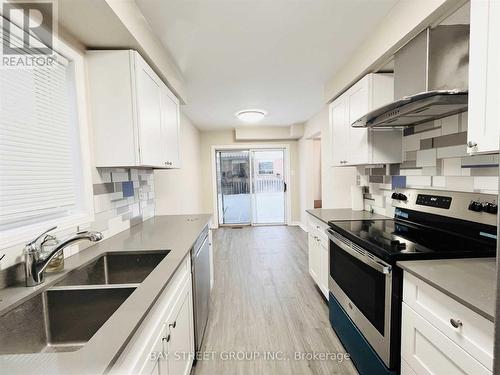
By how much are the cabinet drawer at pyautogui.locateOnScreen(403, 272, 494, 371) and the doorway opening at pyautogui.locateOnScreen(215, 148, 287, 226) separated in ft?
16.3

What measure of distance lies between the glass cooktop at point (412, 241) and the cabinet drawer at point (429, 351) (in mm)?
272

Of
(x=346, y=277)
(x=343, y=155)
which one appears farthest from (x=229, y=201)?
(x=346, y=277)

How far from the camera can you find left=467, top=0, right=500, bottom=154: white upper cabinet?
3.07ft

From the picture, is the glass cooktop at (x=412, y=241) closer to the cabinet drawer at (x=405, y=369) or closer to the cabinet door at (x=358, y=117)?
the cabinet drawer at (x=405, y=369)

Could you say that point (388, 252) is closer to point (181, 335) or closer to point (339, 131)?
point (181, 335)

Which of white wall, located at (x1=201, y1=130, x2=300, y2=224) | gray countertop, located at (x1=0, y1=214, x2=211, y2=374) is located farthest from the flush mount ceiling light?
gray countertop, located at (x1=0, y1=214, x2=211, y2=374)

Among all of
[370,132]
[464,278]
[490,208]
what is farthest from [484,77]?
[370,132]

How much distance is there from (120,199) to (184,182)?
2.19 metres

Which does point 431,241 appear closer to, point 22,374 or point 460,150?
point 460,150

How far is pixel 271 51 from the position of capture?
2.18 meters

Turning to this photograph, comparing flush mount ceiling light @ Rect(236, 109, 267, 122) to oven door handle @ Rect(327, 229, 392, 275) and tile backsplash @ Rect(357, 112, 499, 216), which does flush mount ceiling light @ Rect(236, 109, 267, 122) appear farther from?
oven door handle @ Rect(327, 229, 392, 275)

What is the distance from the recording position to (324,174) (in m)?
3.98

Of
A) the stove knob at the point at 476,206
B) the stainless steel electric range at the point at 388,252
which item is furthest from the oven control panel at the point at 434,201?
the stove knob at the point at 476,206

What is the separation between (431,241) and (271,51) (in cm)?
195
